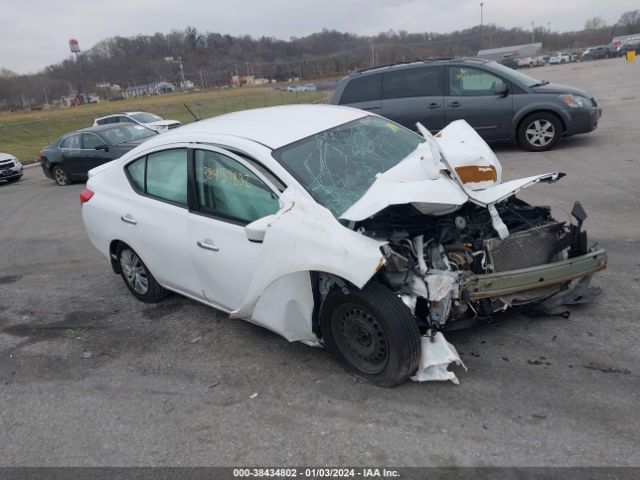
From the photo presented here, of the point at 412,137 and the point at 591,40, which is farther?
the point at 591,40

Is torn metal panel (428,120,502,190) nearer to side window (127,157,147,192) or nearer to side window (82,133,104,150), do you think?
side window (127,157,147,192)

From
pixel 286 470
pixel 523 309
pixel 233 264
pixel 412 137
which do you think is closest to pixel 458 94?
pixel 412 137

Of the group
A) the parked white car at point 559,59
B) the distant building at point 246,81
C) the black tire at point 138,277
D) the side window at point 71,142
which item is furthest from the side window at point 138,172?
the distant building at point 246,81

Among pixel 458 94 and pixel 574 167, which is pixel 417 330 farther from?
pixel 458 94

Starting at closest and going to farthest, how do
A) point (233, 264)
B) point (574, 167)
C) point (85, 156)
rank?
point (233, 264) < point (574, 167) < point (85, 156)

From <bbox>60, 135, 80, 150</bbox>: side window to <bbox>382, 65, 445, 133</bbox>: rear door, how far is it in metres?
A: 8.22

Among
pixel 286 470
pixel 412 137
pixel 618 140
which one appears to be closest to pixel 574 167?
pixel 618 140

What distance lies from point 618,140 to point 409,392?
9.22 metres

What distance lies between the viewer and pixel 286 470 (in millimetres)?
2793

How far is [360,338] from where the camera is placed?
11.1ft

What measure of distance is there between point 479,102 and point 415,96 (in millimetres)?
A: 1244

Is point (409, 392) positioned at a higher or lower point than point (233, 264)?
lower

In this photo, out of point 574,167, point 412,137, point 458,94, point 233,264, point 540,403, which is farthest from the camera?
point 458,94

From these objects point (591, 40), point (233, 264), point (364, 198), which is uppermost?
point (591, 40)
